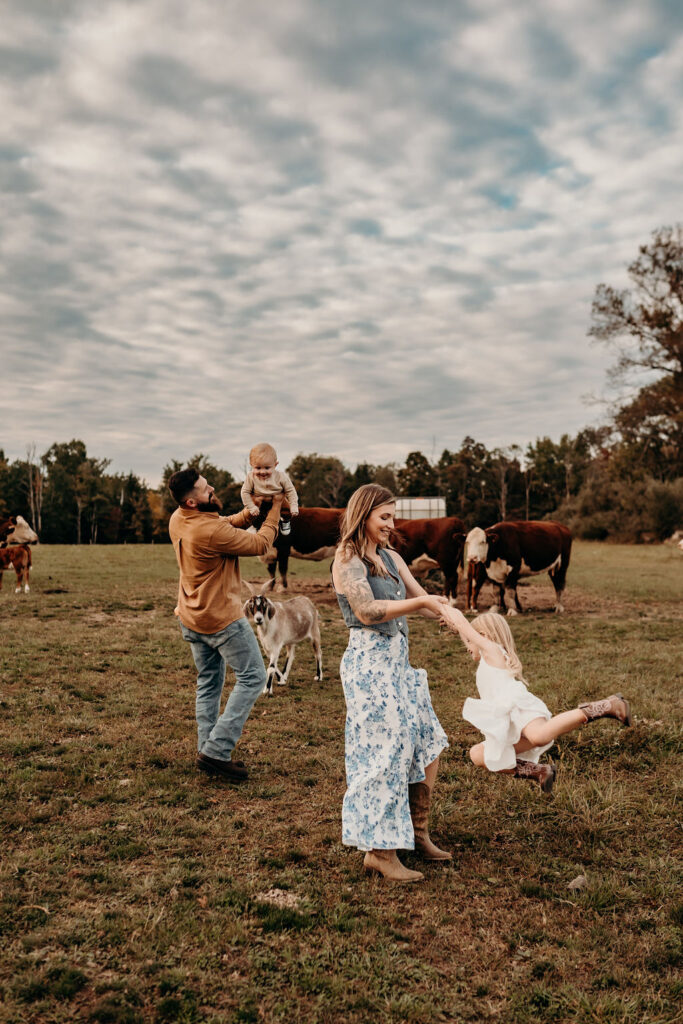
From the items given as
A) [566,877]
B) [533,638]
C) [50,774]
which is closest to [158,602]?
[533,638]

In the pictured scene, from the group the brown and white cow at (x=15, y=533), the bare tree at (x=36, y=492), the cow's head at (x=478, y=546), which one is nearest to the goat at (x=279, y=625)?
the cow's head at (x=478, y=546)

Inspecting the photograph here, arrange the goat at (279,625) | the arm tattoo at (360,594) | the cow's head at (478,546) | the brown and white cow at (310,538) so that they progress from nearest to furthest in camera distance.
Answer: the arm tattoo at (360,594), the goat at (279,625), the cow's head at (478,546), the brown and white cow at (310,538)

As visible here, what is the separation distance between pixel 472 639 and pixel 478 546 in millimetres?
11266

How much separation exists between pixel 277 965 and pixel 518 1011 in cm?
109

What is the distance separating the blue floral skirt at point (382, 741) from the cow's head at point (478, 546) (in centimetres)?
1105

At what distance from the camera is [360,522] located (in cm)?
421

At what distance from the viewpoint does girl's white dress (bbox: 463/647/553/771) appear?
416 centimetres

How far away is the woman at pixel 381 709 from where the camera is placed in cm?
404

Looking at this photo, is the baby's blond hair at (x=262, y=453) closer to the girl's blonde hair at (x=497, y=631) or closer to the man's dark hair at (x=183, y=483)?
the man's dark hair at (x=183, y=483)

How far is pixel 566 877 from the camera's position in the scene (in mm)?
4188

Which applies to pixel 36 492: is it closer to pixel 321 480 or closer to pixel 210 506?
pixel 321 480

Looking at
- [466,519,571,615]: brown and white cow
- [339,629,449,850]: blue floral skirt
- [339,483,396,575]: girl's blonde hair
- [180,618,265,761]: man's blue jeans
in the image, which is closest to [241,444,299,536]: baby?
[180,618,265,761]: man's blue jeans

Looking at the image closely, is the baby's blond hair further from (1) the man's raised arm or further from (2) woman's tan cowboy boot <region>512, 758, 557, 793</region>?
(2) woman's tan cowboy boot <region>512, 758, 557, 793</region>

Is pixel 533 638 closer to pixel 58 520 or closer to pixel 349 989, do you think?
pixel 349 989
